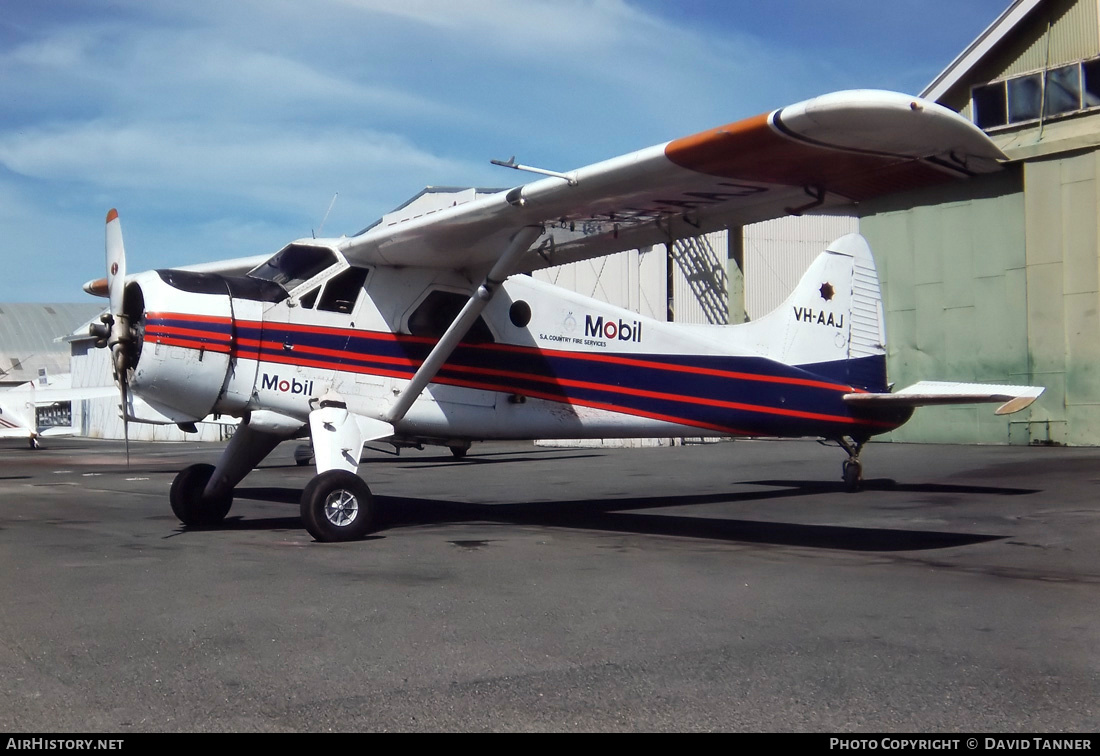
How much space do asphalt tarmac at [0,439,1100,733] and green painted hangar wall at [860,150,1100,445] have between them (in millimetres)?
13078

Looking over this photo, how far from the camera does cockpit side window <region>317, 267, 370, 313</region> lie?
32.5 ft

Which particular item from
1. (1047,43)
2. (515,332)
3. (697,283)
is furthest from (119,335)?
(697,283)

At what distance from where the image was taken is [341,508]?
29.0 feet

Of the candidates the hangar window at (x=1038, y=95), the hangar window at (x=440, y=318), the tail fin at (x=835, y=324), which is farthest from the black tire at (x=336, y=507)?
the hangar window at (x=1038, y=95)

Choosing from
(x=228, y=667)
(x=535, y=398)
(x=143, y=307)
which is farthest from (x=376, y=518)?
(x=228, y=667)

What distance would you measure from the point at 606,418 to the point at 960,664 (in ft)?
22.9

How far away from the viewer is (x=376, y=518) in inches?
427

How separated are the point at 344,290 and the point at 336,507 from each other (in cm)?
239

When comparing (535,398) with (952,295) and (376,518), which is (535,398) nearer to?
(376,518)

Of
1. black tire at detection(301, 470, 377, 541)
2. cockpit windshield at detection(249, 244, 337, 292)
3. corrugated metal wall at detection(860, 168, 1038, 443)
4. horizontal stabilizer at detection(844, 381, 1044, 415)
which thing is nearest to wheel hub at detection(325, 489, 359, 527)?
black tire at detection(301, 470, 377, 541)

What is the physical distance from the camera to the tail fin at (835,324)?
12500 mm

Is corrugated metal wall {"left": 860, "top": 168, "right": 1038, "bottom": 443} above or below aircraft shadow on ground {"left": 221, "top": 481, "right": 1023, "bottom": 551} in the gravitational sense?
above

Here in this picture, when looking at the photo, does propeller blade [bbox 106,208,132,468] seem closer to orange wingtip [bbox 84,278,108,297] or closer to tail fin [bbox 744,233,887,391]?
orange wingtip [bbox 84,278,108,297]

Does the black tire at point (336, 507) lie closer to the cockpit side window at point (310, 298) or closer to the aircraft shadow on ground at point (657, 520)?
the aircraft shadow on ground at point (657, 520)
